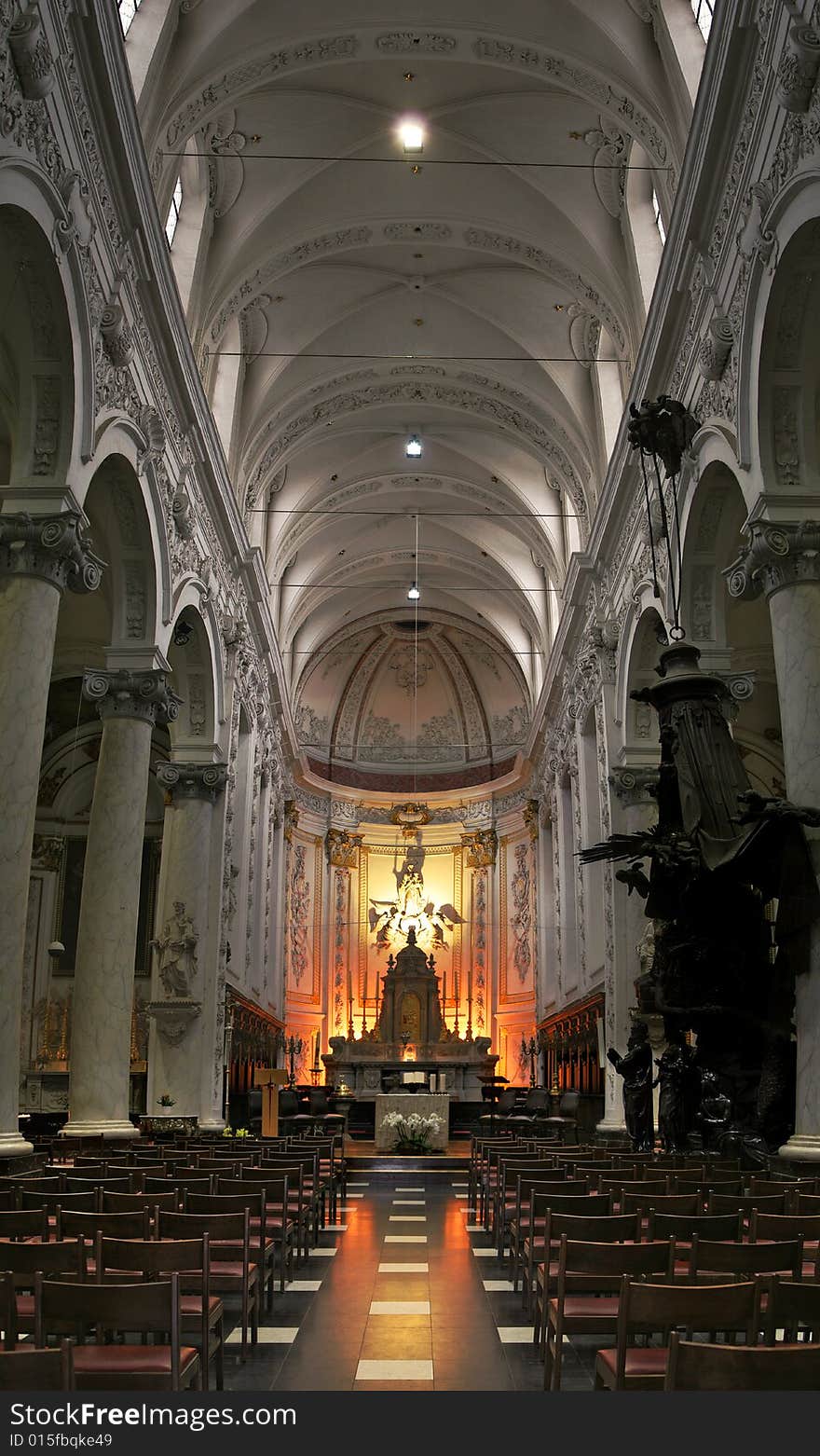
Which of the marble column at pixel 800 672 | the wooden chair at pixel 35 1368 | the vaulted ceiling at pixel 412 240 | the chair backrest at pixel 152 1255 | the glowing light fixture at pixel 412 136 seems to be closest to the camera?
the wooden chair at pixel 35 1368

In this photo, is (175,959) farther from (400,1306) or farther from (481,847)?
(481,847)

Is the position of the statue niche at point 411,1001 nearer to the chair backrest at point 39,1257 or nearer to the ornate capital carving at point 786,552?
the ornate capital carving at point 786,552

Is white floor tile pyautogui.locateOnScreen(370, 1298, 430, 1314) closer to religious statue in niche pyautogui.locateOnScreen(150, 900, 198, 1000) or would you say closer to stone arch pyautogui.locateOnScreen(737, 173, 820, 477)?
stone arch pyautogui.locateOnScreen(737, 173, 820, 477)

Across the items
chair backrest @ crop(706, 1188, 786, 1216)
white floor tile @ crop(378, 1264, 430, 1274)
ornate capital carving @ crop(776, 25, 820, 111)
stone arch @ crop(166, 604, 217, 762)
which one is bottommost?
white floor tile @ crop(378, 1264, 430, 1274)

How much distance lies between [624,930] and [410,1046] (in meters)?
14.8

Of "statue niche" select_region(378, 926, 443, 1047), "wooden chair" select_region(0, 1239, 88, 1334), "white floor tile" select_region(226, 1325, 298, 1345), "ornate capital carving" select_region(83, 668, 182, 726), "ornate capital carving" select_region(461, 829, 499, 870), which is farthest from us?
"ornate capital carving" select_region(461, 829, 499, 870)

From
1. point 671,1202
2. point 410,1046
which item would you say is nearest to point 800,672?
point 671,1202

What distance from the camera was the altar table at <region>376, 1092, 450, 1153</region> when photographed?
20375 mm

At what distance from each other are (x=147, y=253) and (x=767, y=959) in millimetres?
9662

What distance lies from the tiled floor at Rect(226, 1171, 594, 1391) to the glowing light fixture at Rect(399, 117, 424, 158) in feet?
48.9

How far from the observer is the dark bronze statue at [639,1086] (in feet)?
43.1

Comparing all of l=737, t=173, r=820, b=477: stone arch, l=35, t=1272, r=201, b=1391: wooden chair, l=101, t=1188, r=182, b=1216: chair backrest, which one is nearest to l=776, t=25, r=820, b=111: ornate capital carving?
l=737, t=173, r=820, b=477: stone arch

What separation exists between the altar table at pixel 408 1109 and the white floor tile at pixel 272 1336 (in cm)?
1466

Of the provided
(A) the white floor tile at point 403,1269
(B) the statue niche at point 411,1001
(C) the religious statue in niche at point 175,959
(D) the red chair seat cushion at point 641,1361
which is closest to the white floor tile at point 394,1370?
(D) the red chair seat cushion at point 641,1361
